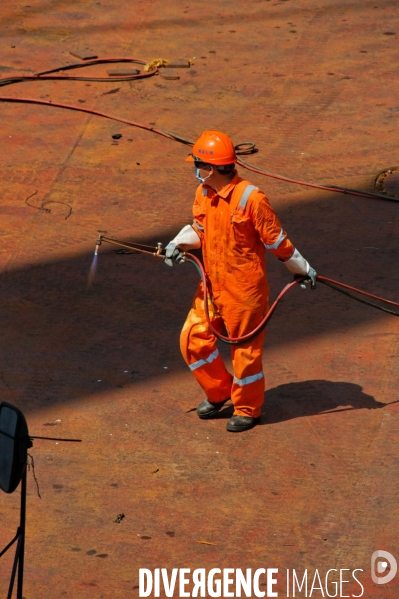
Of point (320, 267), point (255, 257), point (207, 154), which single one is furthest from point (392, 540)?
point (320, 267)

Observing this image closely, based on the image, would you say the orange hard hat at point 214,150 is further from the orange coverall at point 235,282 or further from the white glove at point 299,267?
the white glove at point 299,267

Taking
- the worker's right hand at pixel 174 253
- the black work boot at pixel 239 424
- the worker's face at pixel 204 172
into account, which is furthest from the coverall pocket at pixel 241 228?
the black work boot at pixel 239 424

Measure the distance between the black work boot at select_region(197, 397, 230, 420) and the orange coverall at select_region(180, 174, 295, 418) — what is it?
0.17ft

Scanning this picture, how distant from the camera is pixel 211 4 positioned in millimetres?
15008

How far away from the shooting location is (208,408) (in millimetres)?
6656

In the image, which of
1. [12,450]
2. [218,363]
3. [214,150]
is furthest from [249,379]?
[12,450]

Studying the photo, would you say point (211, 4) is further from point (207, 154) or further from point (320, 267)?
point (207, 154)

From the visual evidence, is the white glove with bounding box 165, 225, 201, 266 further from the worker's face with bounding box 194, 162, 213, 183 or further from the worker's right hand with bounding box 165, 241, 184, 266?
the worker's face with bounding box 194, 162, 213, 183

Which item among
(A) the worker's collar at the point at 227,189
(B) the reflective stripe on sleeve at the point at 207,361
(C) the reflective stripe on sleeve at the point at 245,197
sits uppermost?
(A) the worker's collar at the point at 227,189

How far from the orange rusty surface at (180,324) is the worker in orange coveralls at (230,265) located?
28cm

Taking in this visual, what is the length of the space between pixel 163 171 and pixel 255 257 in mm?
4376

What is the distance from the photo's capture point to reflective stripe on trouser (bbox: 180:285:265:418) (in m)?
6.31

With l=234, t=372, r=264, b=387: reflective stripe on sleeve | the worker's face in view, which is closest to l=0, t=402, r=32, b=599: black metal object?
the worker's face

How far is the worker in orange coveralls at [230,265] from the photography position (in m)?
5.92
